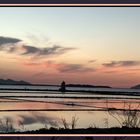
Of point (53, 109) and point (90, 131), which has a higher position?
point (53, 109)

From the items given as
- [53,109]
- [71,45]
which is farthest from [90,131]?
[71,45]

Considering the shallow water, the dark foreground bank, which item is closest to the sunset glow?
the shallow water

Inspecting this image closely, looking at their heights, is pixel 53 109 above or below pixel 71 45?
below

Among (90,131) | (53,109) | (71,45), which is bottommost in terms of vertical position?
(90,131)

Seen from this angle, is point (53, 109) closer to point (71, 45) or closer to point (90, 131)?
point (90, 131)

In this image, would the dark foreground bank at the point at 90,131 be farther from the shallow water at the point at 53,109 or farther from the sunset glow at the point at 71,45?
the sunset glow at the point at 71,45

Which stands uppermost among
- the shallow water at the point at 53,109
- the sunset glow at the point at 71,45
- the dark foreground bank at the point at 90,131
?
the sunset glow at the point at 71,45

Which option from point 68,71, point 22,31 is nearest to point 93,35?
point 68,71

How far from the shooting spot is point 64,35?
2684 mm

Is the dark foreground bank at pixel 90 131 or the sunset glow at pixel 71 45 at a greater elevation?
the sunset glow at pixel 71 45

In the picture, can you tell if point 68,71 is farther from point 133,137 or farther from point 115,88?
point 133,137

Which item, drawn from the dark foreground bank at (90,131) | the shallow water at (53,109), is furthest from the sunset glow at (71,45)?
the dark foreground bank at (90,131)

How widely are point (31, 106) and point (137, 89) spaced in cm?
66

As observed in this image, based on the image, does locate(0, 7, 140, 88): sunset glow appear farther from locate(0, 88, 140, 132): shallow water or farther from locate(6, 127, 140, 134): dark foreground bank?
locate(6, 127, 140, 134): dark foreground bank
